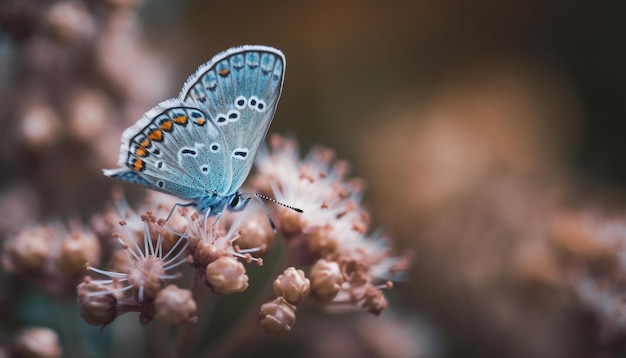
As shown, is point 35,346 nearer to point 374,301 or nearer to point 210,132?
point 210,132

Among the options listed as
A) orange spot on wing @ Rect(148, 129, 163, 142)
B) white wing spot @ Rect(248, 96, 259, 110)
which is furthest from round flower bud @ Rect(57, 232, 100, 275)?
white wing spot @ Rect(248, 96, 259, 110)

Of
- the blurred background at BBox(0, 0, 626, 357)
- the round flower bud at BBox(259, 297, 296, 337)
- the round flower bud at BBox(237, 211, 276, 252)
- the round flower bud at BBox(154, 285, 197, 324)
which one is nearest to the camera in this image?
the round flower bud at BBox(154, 285, 197, 324)

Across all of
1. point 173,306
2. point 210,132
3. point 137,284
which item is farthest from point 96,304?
point 210,132

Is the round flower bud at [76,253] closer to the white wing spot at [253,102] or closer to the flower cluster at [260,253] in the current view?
the flower cluster at [260,253]

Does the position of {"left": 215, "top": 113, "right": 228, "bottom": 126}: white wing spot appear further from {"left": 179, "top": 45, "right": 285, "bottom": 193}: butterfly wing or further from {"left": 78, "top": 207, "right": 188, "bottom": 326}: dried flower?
{"left": 78, "top": 207, "right": 188, "bottom": 326}: dried flower

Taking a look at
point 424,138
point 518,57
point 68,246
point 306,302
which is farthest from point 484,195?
point 68,246

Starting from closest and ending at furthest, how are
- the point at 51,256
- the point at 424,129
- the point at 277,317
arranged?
the point at 277,317
the point at 51,256
the point at 424,129

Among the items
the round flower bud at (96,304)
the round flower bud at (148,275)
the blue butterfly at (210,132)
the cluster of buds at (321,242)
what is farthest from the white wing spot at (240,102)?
Result: the round flower bud at (96,304)
